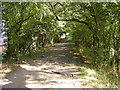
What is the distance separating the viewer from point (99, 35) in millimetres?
7637

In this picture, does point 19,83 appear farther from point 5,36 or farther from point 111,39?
point 111,39

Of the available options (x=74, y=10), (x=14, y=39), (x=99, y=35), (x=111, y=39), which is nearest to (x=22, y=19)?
(x=14, y=39)

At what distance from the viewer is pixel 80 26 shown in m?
10.5

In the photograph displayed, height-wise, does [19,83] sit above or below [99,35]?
below

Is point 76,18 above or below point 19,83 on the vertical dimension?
above

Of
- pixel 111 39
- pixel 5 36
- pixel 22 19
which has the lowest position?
pixel 111 39

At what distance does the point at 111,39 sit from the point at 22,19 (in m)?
5.17

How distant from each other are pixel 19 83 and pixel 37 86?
0.72m

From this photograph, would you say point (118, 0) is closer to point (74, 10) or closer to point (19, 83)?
point (74, 10)

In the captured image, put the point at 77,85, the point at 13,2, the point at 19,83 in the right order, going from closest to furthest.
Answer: the point at 77,85, the point at 19,83, the point at 13,2

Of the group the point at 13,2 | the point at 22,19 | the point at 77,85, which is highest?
the point at 13,2

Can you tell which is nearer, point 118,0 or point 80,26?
point 118,0

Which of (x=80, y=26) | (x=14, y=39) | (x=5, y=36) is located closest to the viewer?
(x=14, y=39)

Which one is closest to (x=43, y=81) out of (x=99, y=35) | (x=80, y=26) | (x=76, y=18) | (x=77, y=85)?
(x=77, y=85)
